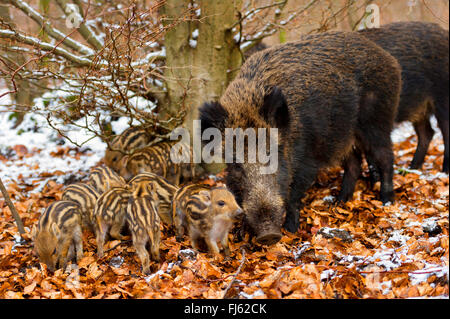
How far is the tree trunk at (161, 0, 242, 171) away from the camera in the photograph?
611 centimetres

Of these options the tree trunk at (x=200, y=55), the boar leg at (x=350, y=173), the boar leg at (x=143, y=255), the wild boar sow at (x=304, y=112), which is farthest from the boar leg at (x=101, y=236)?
the boar leg at (x=350, y=173)

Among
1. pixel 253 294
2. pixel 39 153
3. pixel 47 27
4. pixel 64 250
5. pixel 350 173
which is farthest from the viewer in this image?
pixel 39 153

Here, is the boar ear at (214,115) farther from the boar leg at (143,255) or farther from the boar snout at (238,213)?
the boar leg at (143,255)

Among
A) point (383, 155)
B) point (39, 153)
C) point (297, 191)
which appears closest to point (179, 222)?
point (297, 191)

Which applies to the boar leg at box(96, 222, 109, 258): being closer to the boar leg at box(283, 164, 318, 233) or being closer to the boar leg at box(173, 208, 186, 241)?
the boar leg at box(173, 208, 186, 241)

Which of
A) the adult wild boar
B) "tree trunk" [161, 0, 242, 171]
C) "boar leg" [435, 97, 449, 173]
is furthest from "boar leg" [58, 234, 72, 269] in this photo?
"boar leg" [435, 97, 449, 173]

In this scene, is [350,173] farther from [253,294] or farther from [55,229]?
[55,229]

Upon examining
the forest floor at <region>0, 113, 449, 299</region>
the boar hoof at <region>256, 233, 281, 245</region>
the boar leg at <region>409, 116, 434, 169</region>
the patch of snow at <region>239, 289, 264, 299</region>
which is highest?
the boar leg at <region>409, 116, 434, 169</region>

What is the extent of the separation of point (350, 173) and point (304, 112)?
6.04 ft

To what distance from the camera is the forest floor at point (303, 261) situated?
327 centimetres

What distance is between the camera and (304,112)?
187 inches

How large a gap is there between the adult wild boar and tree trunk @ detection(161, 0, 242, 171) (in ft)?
6.74

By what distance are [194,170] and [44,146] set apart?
490 cm

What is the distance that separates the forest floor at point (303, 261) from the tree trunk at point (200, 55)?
231 cm
